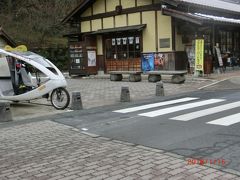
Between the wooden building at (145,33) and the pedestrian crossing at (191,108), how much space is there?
809cm

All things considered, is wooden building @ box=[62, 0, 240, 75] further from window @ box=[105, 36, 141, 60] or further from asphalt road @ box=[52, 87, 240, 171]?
asphalt road @ box=[52, 87, 240, 171]

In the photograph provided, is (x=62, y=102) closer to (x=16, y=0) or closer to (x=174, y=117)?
(x=174, y=117)

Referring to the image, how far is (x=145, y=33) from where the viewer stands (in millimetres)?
23266

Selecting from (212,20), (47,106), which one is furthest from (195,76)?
(47,106)

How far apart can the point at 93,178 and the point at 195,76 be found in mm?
15960

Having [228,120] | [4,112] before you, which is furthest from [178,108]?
[4,112]

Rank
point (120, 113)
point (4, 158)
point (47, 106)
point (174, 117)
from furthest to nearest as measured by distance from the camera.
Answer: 1. point (47, 106)
2. point (120, 113)
3. point (174, 117)
4. point (4, 158)

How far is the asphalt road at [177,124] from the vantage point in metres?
6.49

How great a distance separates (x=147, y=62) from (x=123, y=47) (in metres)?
2.36

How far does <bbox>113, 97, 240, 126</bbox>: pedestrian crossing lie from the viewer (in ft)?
29.8

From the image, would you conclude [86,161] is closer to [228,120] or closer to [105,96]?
[228,120]

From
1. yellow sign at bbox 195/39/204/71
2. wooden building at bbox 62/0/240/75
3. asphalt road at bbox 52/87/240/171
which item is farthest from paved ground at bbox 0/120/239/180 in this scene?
wooden building at bbox 62/0/240/75

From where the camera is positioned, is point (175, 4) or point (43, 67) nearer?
point (43, 67)

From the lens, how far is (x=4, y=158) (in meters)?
6.50
